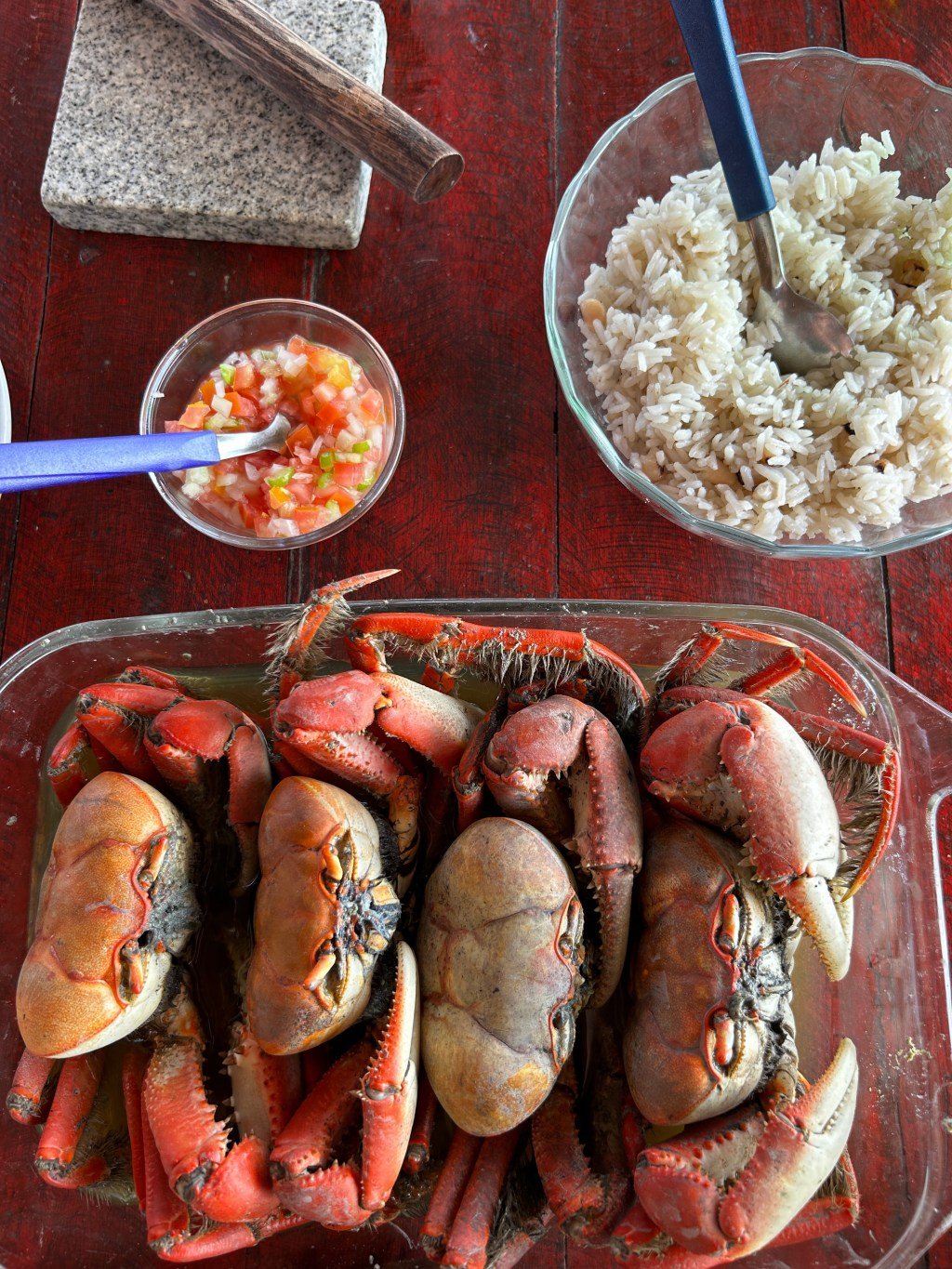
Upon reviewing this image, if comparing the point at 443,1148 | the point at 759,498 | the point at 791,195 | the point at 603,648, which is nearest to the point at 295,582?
the point at 603,648

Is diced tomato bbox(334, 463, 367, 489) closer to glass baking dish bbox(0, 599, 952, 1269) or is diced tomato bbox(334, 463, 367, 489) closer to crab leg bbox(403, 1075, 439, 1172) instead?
glass baking dish bbox(0, 599, 952, 1269)

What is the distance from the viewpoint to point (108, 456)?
148 cm

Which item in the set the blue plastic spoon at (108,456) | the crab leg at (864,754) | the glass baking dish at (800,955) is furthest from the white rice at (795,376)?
the blue plastic spoon at (108,456)

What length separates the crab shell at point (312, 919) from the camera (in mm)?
1194

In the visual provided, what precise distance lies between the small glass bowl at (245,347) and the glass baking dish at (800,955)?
24cm

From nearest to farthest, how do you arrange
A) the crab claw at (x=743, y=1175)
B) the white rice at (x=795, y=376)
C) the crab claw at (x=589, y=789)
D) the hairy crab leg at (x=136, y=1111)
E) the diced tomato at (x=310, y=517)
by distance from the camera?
the crab claw at (x=743, y=1175), the crab claw at (x=589, y=789), the hairy crab leg at (x=136, y=1111), the white rice at (x=795, y=376), the diced tomato at (x=310, y=517)

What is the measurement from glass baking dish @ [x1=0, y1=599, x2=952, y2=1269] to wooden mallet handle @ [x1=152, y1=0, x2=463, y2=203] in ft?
2.46

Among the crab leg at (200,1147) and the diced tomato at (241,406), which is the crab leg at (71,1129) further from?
the diced tomato at (241,406)

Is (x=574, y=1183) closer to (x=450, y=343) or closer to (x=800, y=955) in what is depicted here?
(x=800, y=955)

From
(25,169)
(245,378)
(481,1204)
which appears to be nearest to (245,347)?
(245,378)

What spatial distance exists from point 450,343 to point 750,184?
56cm

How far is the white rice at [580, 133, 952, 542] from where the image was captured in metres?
1.54

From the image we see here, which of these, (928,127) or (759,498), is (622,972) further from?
(928,127)

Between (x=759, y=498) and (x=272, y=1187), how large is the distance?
3.80 feet
